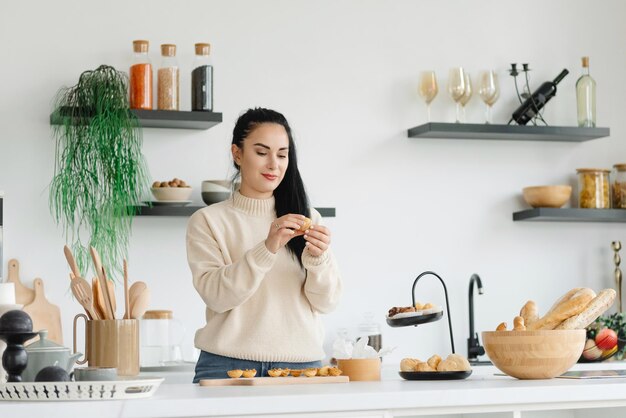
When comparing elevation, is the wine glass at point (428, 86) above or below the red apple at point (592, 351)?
above

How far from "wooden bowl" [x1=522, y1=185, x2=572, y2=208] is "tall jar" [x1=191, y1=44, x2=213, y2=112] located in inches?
61.5

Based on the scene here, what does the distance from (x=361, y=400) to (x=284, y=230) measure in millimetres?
735

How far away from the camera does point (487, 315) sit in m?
4.48

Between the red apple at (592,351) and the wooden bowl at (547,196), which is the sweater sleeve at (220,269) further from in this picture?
the wooden bowl at (547,196)

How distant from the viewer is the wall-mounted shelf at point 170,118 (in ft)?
12.8

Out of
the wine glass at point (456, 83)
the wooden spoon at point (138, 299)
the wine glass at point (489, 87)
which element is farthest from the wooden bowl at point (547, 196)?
the wooden spoon at point (138, 299)

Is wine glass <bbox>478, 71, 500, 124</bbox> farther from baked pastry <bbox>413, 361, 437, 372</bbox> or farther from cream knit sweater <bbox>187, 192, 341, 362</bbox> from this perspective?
baked pastry <bbox>413, 361, 437, 372</bbox>

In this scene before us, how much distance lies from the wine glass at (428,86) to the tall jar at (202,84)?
98 centimetres

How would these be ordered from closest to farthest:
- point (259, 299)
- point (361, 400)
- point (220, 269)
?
point (361, 400) → point (220, 269) → point (259, 299)

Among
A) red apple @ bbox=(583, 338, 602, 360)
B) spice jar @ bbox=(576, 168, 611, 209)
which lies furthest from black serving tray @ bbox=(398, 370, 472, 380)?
spice jar @ bbox=(576, 168, 611, 209)

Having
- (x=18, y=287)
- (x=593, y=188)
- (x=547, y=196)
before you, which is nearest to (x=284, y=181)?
(x=18, y=287)

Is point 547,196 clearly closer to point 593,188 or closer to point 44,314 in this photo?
point 593,188

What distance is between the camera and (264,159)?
2686 millimetres

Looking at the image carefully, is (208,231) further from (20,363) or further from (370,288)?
(370,288)
